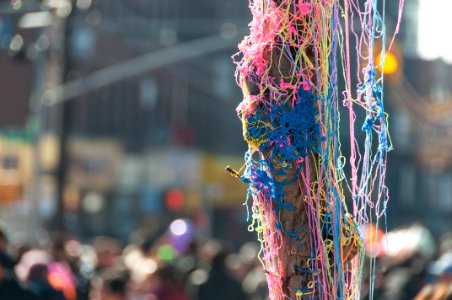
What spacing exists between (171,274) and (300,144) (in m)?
5.74

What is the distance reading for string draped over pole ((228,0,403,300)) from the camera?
3.90 metres

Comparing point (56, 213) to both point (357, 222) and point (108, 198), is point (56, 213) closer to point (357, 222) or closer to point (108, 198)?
point (357, 222)

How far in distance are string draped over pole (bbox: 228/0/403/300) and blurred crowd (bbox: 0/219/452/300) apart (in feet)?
7.49

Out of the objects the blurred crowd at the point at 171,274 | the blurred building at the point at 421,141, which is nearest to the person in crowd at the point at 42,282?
the blurred crowd at the point at 171,274

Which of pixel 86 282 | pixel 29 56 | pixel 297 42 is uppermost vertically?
pixel 29 56

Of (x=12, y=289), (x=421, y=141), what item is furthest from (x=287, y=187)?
(x=421, y=141)

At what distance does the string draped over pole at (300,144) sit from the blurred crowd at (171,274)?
2282 mm

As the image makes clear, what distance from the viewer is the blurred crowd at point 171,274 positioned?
8578mm

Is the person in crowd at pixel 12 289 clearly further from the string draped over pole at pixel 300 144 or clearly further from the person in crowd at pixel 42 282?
the string draped over pole at pixel 300 144

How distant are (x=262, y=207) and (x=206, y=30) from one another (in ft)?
152

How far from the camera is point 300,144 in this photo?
390 centimetres

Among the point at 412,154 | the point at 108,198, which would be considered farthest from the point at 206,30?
the point at 412,154

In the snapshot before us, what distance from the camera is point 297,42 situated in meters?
4.02

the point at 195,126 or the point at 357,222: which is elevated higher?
the point at 195,126
